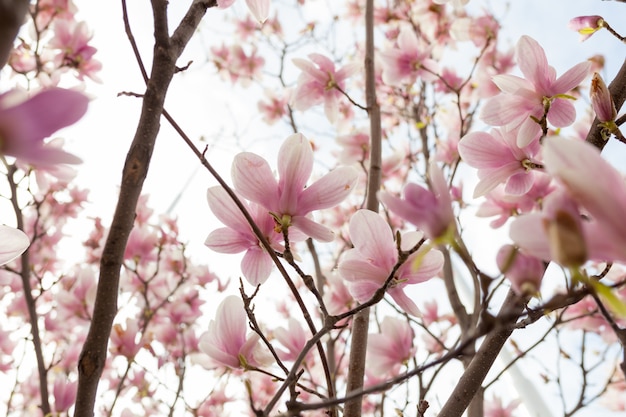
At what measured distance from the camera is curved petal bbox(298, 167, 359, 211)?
2.25ft

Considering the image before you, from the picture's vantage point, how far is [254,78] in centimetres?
312

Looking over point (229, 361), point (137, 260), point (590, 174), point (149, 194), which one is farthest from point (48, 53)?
point (590, 174)

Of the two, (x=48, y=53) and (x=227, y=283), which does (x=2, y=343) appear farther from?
(x=48, y=53)

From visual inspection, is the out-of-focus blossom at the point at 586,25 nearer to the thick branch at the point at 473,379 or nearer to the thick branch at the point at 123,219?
the thick branch at the point at 473,379

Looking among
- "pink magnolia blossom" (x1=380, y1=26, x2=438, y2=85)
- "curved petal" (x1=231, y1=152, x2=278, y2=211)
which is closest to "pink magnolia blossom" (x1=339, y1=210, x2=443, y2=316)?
"curved petal" (x1=231, y1=152, x2=278, y2=211)

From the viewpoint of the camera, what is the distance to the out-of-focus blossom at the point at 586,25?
871 mm

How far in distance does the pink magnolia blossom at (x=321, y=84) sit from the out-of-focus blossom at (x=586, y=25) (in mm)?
698

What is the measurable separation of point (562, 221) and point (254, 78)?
2.99 meters

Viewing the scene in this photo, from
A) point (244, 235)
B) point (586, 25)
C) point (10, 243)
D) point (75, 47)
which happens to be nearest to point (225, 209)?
point (244, 235)

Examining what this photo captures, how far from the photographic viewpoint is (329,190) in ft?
2.26

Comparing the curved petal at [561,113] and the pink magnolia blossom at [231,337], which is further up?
the curved petal at [561,113]

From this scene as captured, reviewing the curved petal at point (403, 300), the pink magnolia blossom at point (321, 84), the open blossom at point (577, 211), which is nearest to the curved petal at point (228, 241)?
the curved petal at point (403, 300)

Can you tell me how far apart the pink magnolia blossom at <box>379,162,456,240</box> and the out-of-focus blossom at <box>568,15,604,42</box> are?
723 mm

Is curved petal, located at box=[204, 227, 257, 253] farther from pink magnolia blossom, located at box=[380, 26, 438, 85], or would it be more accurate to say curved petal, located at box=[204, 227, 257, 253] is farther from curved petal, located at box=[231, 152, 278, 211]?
pink magnolia blossom, located at box=[380, 26, 438, 85]
